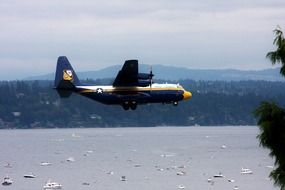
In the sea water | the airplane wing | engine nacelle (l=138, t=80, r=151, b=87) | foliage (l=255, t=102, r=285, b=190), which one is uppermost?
the airplane wing

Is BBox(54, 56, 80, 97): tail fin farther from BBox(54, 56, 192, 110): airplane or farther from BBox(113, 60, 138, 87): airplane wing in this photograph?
BBox(113, 60, 138, 87): airplane wing

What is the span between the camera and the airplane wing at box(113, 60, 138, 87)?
59.9 m

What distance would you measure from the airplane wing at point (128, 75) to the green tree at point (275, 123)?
28.3 metres

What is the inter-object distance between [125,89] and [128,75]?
235 cm

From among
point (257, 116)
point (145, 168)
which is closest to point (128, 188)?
point (145, 168)

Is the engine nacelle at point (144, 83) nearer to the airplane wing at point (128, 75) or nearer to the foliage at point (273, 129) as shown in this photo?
the airplane wing at point (128, 75)

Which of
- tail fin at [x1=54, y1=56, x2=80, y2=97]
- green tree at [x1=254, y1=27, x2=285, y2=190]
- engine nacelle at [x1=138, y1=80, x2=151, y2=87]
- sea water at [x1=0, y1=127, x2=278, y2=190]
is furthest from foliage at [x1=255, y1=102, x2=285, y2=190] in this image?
sea water at [x1=0, y1=127, x2=278, y2=190]

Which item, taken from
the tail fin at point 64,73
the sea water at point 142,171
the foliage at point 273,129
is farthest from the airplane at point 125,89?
the sea water at point 142,171

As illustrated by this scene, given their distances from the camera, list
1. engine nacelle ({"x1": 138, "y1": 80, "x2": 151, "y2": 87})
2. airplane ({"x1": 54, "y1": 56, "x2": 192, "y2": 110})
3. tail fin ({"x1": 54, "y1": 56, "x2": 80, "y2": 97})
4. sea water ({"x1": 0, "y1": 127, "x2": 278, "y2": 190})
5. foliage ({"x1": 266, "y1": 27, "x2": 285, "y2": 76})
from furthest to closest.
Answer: sea water ({"x1": 0, "y1": 127, "x2": 278, "y2": 190})
tail fin ({"x1": 54, "y1": 56, "x2": 80, "y2": 97})
engine nacelle ({"x1": 138, "y1": 80, "x2": 151, "y2": 87})
airplane ({"x1": 54, "y1": 56, "x2": 192, "y2": 110})
foliage ({"x1": 266, "y1": 27, "x2": 285, "y2": 76})

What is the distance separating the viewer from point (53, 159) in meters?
188

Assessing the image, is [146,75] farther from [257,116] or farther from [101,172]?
[101,172]

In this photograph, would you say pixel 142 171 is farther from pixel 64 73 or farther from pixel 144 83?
pixel 144 83

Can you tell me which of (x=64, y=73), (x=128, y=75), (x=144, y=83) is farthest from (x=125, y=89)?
(x=64, y=73)

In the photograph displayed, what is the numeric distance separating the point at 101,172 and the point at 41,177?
12056 mm
